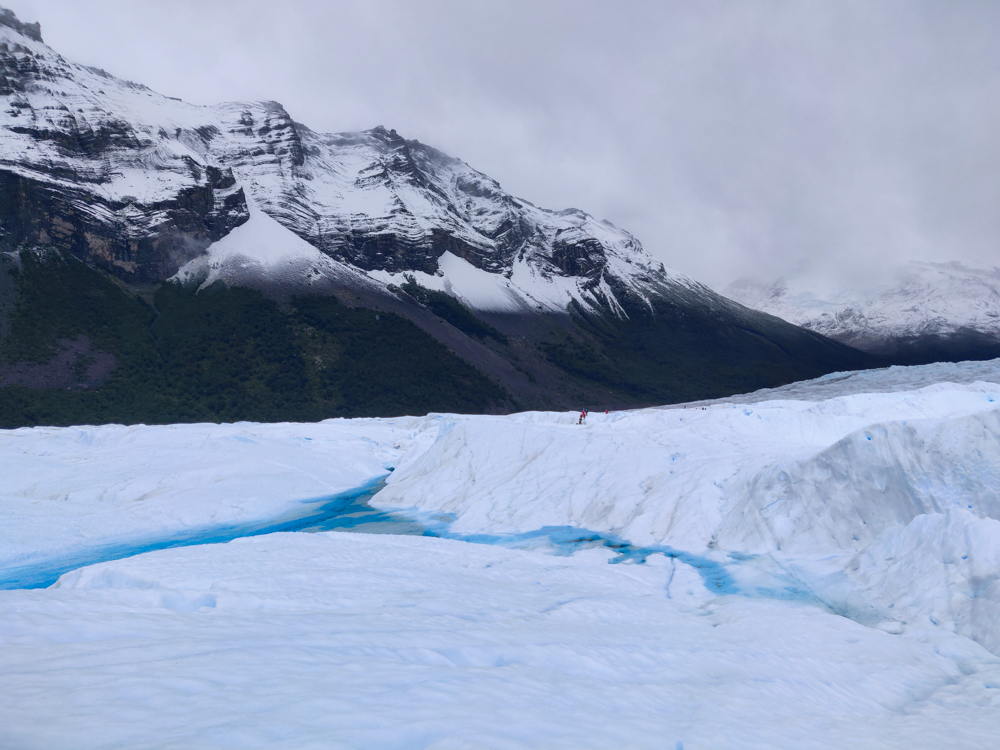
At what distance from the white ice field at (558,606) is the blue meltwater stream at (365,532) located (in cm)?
13

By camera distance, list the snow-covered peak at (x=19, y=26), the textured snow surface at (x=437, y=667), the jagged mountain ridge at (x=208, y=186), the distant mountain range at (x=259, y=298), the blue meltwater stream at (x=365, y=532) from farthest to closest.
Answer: the snow-covered peak at (x=19, y=26) → the jagged mountain ridge at (x=208, y=186) → the distant mountain range at (x=259, y=298) → the blue meltwater stream at (x=365, y=532) → the textured snow surface at (x=437, y=667)

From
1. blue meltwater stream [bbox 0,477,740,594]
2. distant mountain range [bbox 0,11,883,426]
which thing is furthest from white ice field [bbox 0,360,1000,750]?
distant mountain range [bbox 0,11,883,426]

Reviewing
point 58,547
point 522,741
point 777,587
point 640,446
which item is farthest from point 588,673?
point 58,547

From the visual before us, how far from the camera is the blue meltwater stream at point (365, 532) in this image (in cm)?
1349

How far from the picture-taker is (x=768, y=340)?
17375 centimetres

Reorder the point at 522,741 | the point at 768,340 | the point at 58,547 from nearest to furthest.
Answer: the point at 522,741
the point at 58,547
the point at 768,340

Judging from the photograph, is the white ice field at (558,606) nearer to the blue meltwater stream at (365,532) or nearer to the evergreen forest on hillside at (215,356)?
the blue meltwater stream at (365,532)

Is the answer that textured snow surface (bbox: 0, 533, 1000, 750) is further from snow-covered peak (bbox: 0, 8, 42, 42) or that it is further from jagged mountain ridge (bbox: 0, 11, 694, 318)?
snow-covered peak (bbox: 0, 8, 42, 42)

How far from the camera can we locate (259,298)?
343 feet

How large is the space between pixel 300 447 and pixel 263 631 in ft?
86.4

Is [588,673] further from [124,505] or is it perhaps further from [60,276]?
[60,276]

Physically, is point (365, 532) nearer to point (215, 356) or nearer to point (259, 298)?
point (215, 356)

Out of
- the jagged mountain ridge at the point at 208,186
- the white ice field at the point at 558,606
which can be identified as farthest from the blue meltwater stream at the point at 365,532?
the jagged mountain ridge at the point at 208,186

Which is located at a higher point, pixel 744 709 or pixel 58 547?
pixel 744 709
